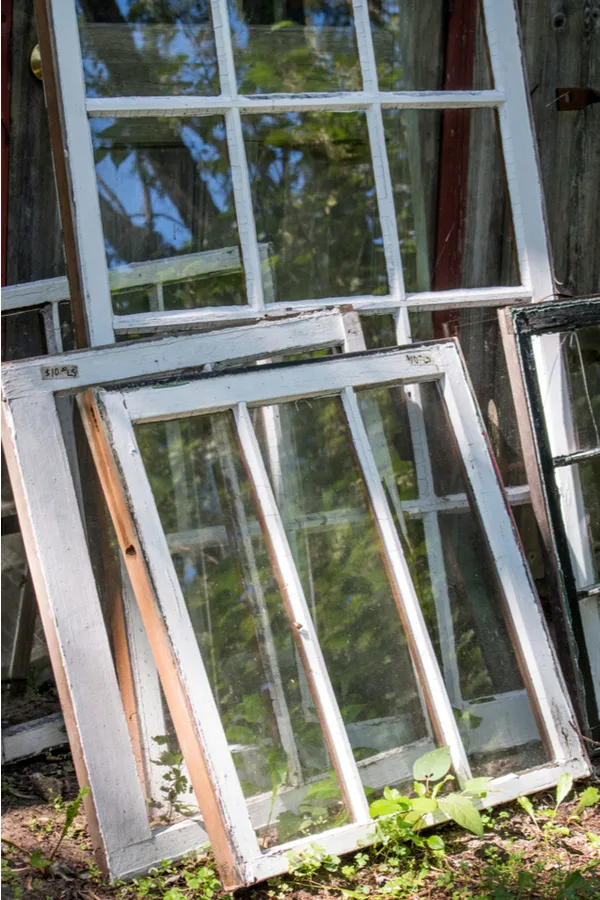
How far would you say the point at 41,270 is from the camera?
2906 millimetres

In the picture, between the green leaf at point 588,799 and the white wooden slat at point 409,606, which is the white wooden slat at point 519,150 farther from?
the green leaf at point 588,799

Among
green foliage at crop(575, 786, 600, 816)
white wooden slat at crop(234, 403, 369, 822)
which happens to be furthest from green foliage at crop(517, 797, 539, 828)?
white wooden slat at crop(234, 403, 369, 822)

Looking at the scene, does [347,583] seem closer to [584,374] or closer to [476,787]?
[476,787]

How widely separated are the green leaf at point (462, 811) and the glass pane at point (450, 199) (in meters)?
1.35

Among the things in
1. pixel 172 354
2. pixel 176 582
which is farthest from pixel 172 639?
pixel 172 354

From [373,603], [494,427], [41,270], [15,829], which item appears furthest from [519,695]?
[41,270]

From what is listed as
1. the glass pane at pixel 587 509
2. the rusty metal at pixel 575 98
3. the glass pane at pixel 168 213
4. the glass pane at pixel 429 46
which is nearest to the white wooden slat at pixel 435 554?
the glass pane at pixel 587 509

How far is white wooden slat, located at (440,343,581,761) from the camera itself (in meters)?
2.07

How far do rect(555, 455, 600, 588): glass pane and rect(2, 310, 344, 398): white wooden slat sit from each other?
2.53 ft

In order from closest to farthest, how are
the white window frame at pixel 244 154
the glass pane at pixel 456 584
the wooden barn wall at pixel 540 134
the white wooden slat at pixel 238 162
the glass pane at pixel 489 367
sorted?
the glass pane at pixel 456 584 < the white window frame at pixel 244 154 < the white wooden slat at pixel 238 162 < the glass pane at pixel 489 367 < the wooden barn wall at pixel 540 134

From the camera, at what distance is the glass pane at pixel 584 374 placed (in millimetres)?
2465

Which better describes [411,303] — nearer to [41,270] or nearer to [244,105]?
[244,105]

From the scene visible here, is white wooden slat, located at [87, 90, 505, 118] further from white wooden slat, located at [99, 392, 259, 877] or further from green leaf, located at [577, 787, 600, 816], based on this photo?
green leaf, located at [577, 787, 600, 816]

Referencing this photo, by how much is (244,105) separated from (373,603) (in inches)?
50.4
